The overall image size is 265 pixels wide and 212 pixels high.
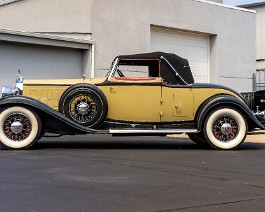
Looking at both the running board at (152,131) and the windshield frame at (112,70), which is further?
the windshield frame at (112,70)

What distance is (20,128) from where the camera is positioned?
952cm

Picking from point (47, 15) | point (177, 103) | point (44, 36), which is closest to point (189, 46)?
point (47, 15)

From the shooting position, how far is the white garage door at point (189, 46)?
21.6 m

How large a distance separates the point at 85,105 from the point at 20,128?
130cm

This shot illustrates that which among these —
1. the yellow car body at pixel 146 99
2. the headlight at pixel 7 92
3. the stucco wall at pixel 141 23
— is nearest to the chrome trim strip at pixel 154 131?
the yellow car body at pixel 146 99

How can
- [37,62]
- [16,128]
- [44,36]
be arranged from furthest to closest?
[37,62] → [44,36] → [16,128]

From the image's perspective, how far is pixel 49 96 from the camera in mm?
10148

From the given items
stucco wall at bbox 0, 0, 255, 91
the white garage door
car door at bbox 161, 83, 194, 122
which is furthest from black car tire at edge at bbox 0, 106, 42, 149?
the white garage door

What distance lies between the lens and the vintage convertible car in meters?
9.55

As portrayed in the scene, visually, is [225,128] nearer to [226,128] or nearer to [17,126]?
[226,128]

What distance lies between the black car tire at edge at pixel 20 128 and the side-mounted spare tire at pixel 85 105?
1.95ft
